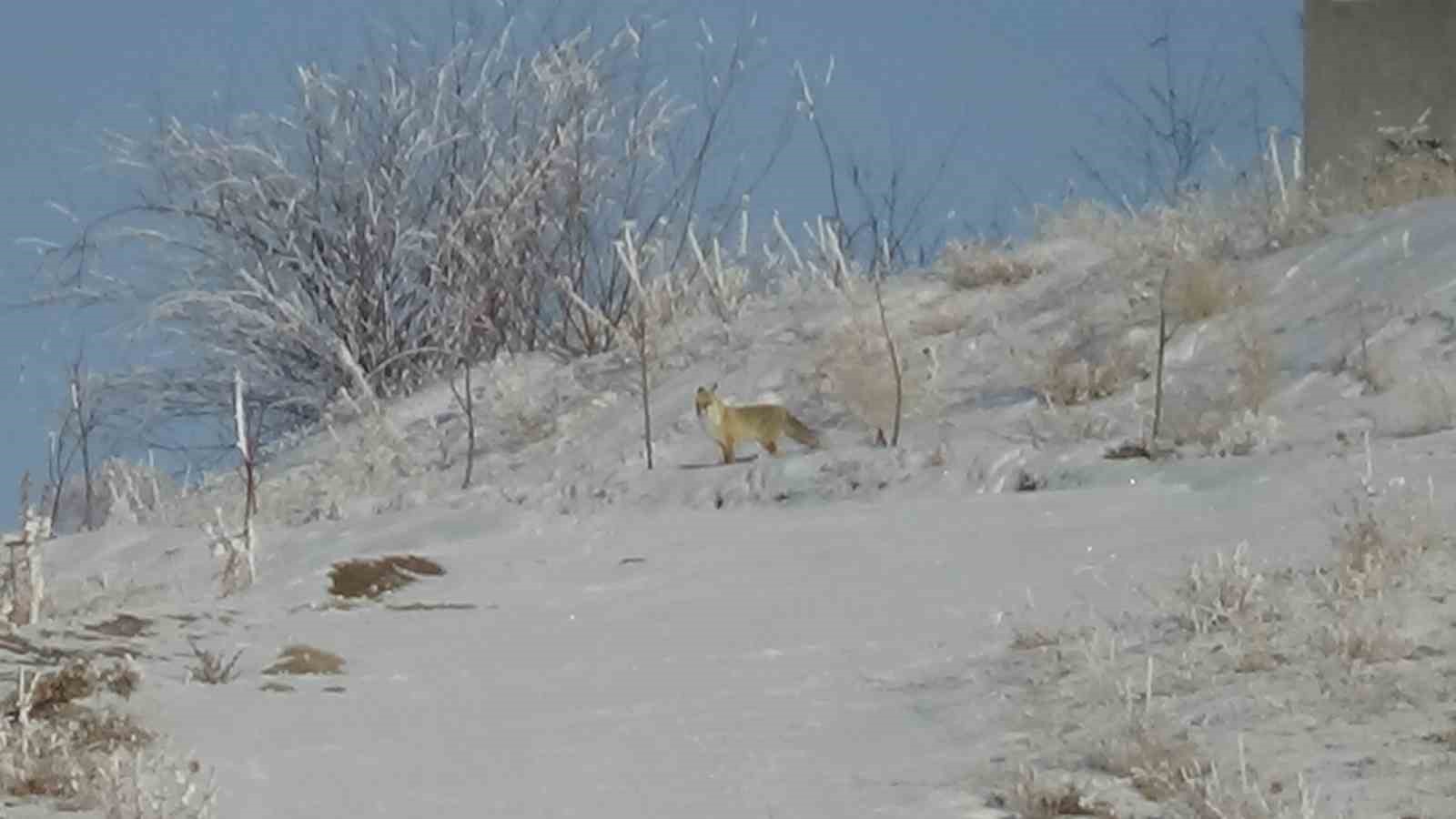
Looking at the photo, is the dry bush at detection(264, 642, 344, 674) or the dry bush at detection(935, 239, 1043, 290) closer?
the dry bush at detection(264, 642, 344, 674)

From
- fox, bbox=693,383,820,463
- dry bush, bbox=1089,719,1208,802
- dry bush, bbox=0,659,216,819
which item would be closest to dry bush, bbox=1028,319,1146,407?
fox, bbox=693,383,820,463

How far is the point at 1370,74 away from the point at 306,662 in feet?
31.6

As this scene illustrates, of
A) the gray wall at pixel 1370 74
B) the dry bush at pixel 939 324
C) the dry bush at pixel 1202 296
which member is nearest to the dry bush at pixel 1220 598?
the dry bush at pixel 1202 296

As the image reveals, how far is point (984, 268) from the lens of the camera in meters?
10.9

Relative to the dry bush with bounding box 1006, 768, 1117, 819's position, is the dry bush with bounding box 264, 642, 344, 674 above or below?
above

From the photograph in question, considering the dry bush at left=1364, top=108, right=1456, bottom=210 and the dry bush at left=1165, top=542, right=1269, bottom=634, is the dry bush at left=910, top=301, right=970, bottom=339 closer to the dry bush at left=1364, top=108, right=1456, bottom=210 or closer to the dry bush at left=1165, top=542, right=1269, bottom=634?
the dry bush at left=1364, top=108, right=1456, bottom=210

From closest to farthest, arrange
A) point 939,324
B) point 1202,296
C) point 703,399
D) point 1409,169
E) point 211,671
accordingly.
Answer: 1. point 211,671
2. point 703,399
3. point 1202,296
4. point 939,324
5. point 1409,169

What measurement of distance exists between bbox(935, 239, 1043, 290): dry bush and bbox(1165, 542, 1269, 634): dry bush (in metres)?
6.17

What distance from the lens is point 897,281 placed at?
37.6 feet

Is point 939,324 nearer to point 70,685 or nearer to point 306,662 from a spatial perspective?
point 306,662

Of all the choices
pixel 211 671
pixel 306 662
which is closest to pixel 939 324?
pixel 306 662

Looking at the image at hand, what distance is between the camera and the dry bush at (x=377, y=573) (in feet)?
19.5

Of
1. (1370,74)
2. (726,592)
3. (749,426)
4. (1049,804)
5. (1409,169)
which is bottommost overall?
(1049,804)

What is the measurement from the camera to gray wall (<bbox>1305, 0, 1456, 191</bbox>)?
40.7 feet
